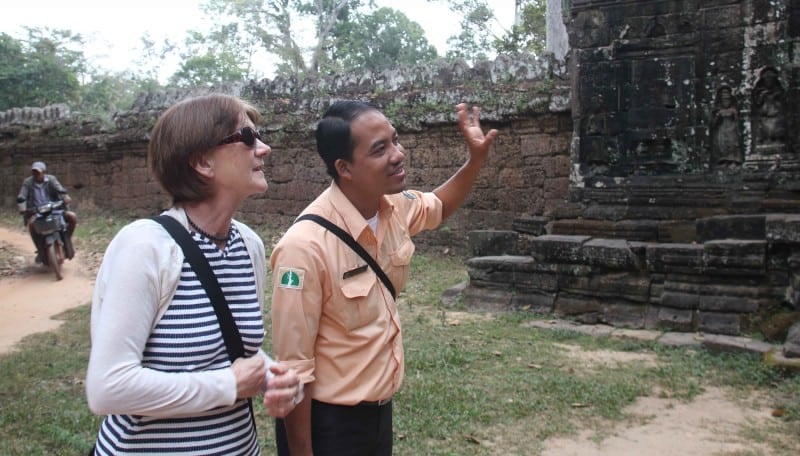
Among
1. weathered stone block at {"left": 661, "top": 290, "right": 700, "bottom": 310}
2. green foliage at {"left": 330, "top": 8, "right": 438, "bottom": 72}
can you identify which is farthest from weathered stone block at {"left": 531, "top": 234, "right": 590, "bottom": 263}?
green foliage at {"left": 330, "top": 8, "right": 438, "bottom": 72}

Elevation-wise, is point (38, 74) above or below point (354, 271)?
above

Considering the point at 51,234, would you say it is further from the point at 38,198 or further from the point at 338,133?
the point at 338,133

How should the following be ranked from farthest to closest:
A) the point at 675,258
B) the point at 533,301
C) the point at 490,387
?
the point at 533,301 → the point at 675,258 → the point at 490,387

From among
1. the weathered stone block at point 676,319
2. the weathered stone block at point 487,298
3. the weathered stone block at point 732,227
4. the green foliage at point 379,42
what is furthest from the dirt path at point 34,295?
the green foliage at point 379,42

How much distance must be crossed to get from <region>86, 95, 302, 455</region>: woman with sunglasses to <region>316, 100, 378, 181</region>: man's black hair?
1.03 feet

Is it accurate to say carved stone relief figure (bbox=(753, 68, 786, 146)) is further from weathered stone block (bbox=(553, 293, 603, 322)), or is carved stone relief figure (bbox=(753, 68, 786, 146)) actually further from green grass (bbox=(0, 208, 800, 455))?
green grass (bbox=(0, 208, 800, 455))

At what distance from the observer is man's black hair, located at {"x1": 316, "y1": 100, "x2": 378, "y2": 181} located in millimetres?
1980

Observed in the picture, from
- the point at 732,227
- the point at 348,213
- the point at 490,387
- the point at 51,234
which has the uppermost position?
the point at 348,213

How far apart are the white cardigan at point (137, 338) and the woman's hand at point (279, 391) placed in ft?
0.28

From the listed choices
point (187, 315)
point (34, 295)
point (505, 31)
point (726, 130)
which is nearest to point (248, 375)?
point (187, 315)

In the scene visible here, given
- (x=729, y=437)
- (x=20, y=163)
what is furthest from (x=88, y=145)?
(x=729, y=437)

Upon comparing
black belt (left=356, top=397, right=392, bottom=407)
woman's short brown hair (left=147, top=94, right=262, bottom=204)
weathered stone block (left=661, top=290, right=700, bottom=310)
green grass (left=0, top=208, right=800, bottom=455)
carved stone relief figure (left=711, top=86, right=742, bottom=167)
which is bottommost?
green grass (left=0, top=208, right=800, bottom=455)

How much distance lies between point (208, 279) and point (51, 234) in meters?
8.86

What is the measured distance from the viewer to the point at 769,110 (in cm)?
653
